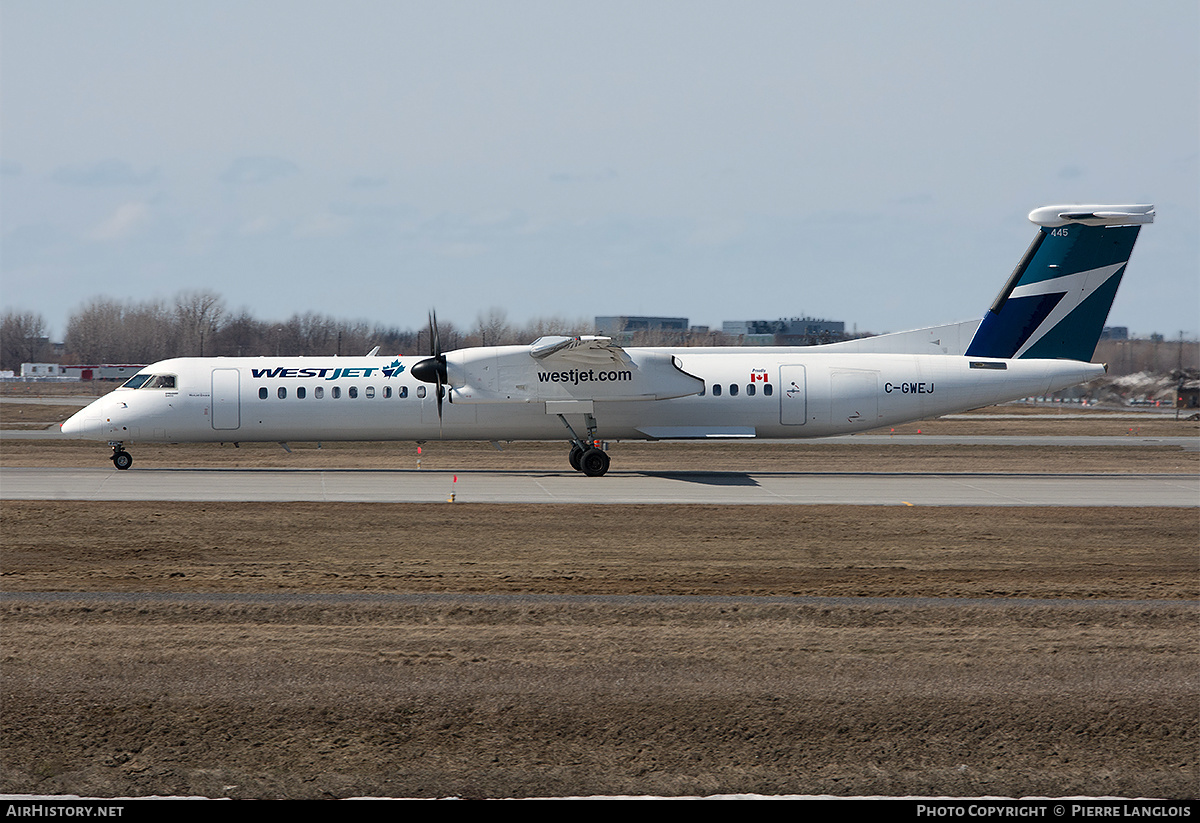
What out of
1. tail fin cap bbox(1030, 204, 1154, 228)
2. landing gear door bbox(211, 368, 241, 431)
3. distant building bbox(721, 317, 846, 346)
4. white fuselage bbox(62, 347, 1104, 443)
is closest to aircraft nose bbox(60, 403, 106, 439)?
white fuselage bbox(62, 347, 1104, 443)

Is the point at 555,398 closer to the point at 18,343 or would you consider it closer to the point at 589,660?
the point at 589,660

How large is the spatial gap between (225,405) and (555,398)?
9.54 meters

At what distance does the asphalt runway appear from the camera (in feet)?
78.0

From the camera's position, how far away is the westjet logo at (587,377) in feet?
94.2

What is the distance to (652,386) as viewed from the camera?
28766 mm

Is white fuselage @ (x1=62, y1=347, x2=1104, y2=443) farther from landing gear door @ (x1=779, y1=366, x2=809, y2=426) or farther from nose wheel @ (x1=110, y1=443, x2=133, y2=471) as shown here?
nose wheel @ (x1=110, y1=443, x2=133, y2=471)

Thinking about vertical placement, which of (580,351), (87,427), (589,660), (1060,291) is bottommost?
(589,660)

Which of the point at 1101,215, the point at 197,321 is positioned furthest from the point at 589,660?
the point at 197,321

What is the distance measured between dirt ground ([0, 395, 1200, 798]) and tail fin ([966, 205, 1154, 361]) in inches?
449

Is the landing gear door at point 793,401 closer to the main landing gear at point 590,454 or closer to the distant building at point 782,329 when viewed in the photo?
the main landing gear at point 590,454

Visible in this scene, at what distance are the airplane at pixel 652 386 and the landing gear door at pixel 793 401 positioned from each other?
0.03m

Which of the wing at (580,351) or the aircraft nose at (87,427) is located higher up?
the wing at (580,351)

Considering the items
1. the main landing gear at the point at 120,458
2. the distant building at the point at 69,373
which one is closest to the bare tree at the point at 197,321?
the distant building at the point at 69,373
